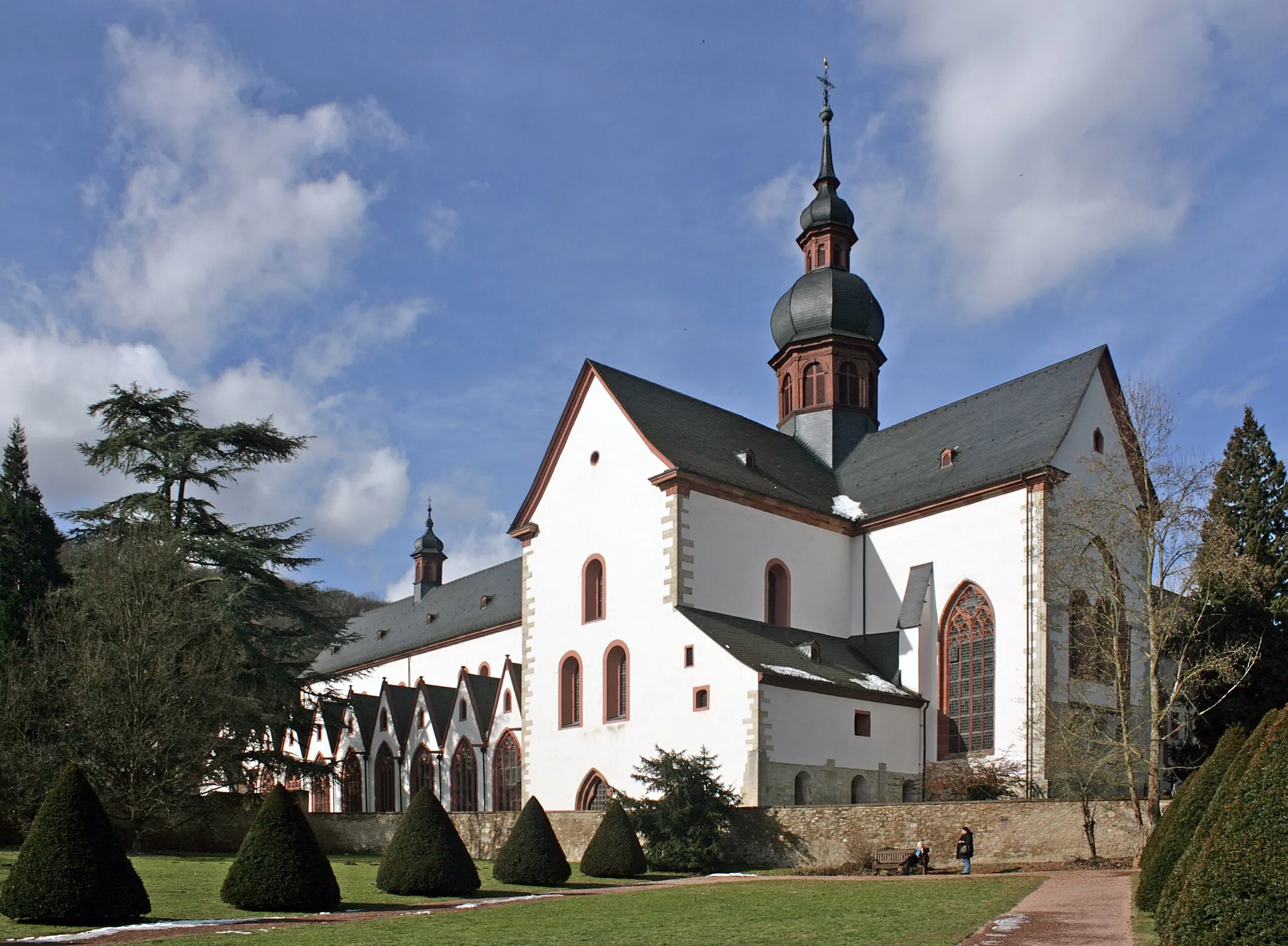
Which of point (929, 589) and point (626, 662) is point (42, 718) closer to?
point (626, 662)

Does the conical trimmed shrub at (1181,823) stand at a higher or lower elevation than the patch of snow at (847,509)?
lower

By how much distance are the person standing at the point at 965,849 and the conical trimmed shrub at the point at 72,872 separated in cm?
1507

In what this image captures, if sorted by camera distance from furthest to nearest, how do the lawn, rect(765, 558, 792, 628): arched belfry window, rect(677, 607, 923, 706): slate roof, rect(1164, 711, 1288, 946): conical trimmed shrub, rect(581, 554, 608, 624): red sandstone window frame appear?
rect(581, 554, 608, 624): red sandstone window frame → rect(765, 558, 792, 628): arched belfry window → rect(677, 607, 923, 706): slate roof → the lawn → rect(1164, 711, 1288, 946): conical trimmed shrub

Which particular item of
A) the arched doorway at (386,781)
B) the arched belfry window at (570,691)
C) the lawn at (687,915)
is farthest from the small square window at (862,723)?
the arched doorway at (386,781)

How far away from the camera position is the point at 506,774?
159 ft

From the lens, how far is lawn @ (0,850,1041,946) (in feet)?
50.3

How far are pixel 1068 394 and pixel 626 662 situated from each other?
14895mm

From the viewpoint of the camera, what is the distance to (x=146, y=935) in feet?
51.6

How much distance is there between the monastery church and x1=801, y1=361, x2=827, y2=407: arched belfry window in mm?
72

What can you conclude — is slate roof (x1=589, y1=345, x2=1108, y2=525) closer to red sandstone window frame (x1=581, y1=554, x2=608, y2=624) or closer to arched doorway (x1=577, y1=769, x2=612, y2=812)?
red sandstone window frame (x1=581, y1=554, x2=608, y2=624)

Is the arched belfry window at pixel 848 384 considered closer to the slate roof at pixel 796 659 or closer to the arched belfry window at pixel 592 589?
the slate roof at pixel 796 659

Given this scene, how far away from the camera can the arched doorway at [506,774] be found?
48031 mm

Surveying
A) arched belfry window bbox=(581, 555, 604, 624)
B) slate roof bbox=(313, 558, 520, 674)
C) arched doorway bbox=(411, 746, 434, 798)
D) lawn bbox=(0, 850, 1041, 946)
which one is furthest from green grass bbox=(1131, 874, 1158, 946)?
slate roof bbox=(313, 558, 520, 674)

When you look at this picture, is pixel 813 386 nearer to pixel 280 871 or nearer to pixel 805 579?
→ pixel 805 579
